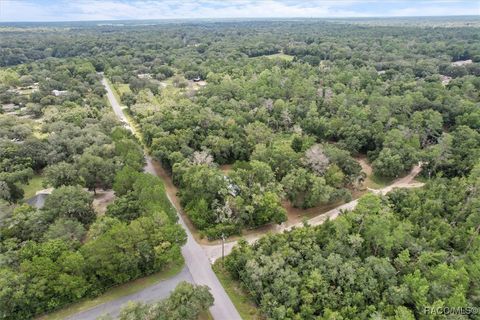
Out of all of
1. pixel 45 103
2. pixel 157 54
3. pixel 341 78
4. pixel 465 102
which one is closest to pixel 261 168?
pixel 465 102

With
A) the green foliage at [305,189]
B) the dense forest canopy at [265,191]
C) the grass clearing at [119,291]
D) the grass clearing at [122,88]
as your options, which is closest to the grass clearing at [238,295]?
the dense forest canopy at [265,191]

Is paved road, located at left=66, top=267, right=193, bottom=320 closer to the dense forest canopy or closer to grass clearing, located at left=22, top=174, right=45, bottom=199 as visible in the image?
the dense forest canopy

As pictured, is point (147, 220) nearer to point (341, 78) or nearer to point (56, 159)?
point (56, 159)

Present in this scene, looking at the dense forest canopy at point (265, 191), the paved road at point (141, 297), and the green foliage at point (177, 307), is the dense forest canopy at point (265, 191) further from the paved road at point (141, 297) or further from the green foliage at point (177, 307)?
the paved road at point (141, 297)

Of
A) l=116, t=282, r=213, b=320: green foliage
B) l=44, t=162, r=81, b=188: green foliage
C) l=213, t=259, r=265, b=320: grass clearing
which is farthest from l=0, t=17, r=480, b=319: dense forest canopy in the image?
l=213, t=259, r=265, b=320: grass clearing

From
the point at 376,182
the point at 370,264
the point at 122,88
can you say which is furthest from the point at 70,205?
the point at 122,88
